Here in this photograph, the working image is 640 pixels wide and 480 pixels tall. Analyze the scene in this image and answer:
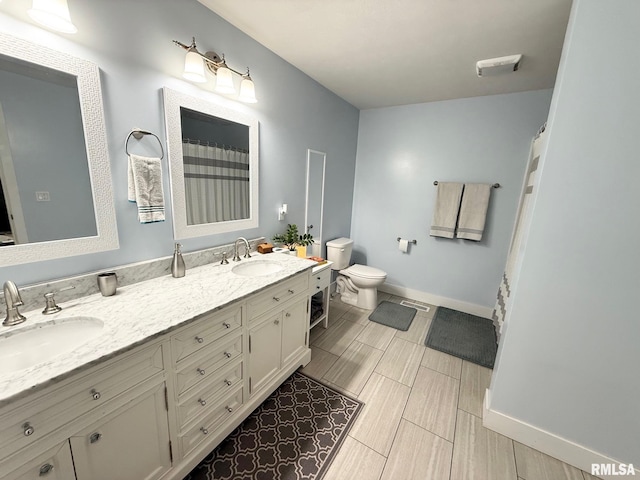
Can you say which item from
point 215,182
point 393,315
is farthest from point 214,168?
point 393,315

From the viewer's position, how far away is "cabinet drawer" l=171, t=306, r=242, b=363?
105cm

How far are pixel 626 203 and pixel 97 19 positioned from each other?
2.51 m

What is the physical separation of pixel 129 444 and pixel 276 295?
0.87 metres

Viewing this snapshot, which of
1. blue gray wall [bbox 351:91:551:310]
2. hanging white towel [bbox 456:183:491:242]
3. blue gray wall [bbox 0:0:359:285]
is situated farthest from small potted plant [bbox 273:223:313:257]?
hanging white towel [bbox 456:183:491:242]

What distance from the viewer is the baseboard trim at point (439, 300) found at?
291cm

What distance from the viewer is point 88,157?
1.15 metres

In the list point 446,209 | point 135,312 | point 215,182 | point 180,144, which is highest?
point 180,144

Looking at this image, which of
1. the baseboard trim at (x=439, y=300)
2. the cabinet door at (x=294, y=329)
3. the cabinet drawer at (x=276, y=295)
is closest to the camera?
the cabinet drawer at (x=276, y=295)

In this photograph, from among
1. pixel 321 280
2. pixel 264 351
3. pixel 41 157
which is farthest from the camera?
pixel 321 280

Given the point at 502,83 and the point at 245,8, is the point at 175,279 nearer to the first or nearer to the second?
the point at 245,8

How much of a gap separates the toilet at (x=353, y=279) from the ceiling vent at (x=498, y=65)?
2.01 meters

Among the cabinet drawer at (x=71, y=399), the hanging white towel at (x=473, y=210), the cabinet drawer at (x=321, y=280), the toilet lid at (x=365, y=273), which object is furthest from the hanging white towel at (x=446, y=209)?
the cabinet drawer at (x=71, y=399)

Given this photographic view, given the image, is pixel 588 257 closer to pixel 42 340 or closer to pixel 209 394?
pixel 209 394

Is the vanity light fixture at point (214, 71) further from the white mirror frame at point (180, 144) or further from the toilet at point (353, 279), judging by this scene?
the toilet at point (353, 279)
